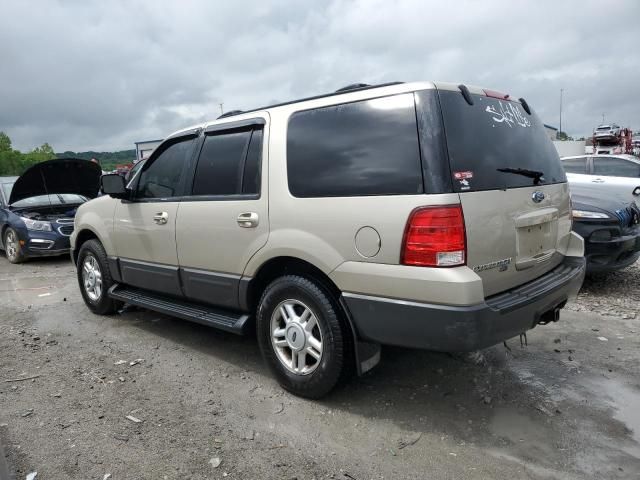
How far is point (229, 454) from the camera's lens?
2.75 meters

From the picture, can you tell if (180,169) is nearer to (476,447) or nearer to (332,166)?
(332,166)

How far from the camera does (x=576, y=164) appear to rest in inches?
378

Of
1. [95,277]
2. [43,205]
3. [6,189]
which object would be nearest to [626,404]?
[95,277]

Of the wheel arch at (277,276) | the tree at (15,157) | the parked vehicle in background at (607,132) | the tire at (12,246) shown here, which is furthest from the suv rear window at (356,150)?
the tree at (15,157)

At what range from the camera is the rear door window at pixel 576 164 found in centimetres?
952

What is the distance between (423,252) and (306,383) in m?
1.26

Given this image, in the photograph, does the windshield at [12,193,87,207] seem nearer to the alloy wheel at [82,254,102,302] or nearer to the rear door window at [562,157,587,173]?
the alloy wheel at [82,254,102,302]

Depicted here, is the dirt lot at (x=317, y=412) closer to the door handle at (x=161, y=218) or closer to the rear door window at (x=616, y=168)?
the door handle at (x=161, y=218)


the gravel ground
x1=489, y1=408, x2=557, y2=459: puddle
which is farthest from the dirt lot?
the gravel ground

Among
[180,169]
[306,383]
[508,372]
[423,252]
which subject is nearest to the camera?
[423,252]

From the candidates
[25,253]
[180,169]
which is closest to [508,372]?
[180,169]

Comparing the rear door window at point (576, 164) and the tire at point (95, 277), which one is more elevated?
the rear door window at point (576, 164)

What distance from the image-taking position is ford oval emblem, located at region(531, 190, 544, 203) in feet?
10.1

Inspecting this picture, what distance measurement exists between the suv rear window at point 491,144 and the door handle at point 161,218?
2497 mm
